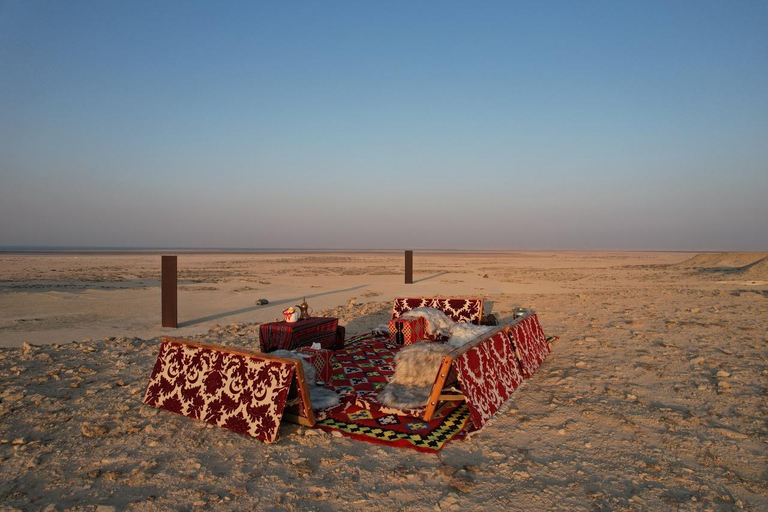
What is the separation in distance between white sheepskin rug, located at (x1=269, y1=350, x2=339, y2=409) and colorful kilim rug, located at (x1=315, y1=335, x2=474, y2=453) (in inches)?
3.8

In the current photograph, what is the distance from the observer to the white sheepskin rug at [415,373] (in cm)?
518

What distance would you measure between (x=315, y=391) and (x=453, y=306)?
14.9 feet

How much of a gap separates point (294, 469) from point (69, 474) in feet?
5.68

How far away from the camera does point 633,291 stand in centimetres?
1577

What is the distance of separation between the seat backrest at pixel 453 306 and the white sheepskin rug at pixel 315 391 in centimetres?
380

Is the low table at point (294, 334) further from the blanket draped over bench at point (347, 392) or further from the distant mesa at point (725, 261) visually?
the distant mesa at point (725, 261)

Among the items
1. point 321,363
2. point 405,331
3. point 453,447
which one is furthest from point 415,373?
point 405,331

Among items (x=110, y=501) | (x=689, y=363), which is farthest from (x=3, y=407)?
(x=689, y=363)

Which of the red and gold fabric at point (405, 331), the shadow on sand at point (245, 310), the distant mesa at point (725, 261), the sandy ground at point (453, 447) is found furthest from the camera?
the distant mesa at point (725, 261)

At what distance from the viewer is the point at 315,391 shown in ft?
17.4

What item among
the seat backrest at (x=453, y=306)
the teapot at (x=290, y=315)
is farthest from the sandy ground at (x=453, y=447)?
the teapot at (x=290, y=315)

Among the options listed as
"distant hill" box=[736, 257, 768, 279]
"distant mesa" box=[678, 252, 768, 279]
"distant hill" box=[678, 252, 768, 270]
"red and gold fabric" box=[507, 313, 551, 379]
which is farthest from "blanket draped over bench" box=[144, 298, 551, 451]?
"distant hill" box=[678, 252, 768, 270]

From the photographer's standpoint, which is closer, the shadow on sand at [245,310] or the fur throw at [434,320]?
the fur throw at [434,320]

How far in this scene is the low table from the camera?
698 cm
